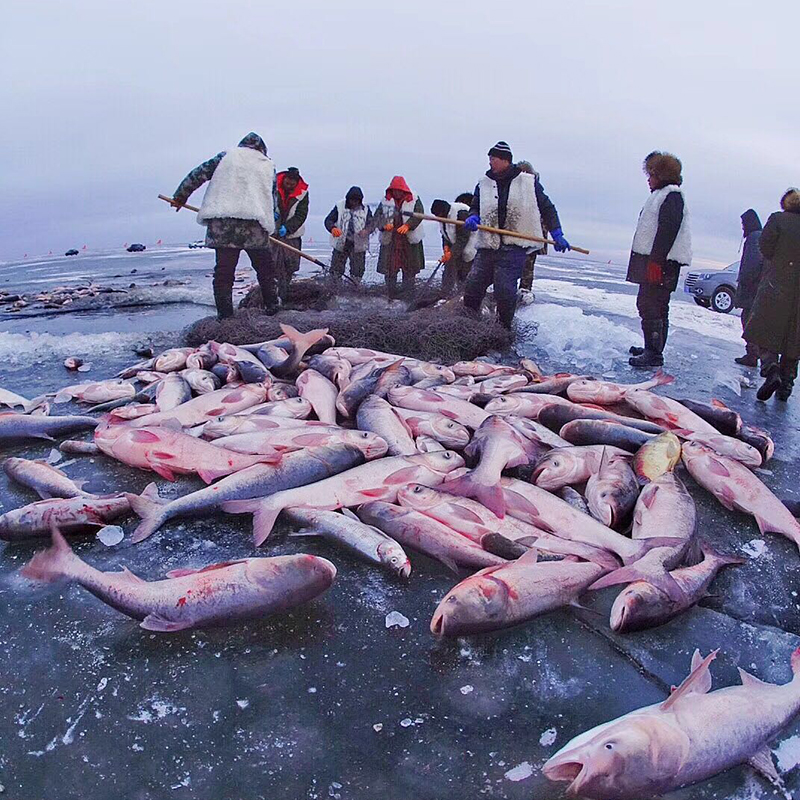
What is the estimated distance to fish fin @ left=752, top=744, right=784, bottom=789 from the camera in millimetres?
2074

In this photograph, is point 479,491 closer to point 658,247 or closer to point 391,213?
point 658,247

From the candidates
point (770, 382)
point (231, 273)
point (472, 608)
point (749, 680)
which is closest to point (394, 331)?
point (231, 273)

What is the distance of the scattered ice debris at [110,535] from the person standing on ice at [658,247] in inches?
244

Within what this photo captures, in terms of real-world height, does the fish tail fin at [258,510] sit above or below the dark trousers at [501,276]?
below

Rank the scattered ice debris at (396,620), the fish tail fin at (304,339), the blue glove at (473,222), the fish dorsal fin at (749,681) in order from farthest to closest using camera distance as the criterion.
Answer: the blue glove at (473,222)
the fish tail fin at (304,339)
the scattered ice debris at (396,620)
the fish dorsal fin at (749,681)

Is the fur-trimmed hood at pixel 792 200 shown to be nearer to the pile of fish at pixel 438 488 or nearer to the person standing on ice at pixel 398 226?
the pile of fish at pixel 438 488

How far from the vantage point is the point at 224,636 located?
103 inches

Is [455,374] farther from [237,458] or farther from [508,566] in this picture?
[508,566]

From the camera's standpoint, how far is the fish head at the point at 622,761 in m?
1.89

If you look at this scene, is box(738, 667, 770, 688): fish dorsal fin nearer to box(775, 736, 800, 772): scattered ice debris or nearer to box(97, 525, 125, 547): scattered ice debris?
box(775, 736, 800, 772): scattered ice debris

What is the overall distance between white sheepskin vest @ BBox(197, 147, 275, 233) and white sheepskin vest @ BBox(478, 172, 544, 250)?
2939 millimetres

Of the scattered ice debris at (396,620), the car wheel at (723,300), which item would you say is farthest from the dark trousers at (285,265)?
the car wheel at (723,300)

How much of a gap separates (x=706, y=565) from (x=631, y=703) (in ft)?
3.40

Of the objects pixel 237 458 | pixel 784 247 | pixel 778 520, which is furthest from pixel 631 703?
pixel 784 247
